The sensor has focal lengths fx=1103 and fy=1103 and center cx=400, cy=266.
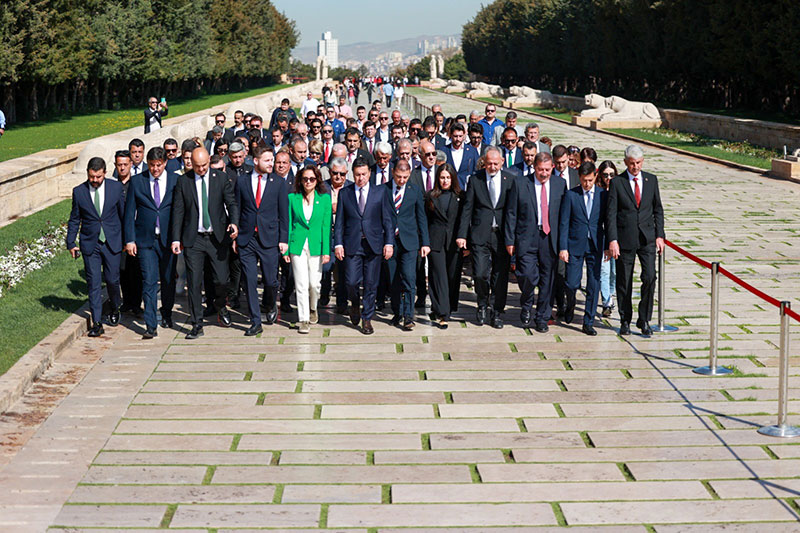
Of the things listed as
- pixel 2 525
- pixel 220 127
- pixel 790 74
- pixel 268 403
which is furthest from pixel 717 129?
pixel 2 525

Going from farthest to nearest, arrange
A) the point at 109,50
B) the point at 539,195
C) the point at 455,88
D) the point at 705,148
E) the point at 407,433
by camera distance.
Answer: the point at 455,88 < the point at 109,50 < the point at 705,148 < the point at 539,195 < the point at 407,433

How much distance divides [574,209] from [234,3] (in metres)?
75.0

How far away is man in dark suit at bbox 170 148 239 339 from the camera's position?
10.6 meters

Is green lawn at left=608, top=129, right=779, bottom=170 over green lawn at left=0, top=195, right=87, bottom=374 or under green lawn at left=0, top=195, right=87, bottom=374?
over

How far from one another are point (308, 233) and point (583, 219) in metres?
2.73

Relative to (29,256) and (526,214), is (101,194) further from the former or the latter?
(526,214)

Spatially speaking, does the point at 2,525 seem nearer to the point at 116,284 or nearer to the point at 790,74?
the point at 116,284

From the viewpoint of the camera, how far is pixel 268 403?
27.7ft

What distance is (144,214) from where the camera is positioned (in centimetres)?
1079

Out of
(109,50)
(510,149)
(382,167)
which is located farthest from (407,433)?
(109,50)

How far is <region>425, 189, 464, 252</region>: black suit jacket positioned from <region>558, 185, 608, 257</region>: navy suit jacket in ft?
3.52

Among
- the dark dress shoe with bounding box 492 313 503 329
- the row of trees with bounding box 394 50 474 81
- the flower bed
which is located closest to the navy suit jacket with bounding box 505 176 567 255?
the dark dress shoe with bounding box 492 313 503 329

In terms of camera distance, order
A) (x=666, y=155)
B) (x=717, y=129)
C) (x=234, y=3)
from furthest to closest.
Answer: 1. (x=234, y=3)
2. (x=717, y=129)
3. (x=666, y=155)

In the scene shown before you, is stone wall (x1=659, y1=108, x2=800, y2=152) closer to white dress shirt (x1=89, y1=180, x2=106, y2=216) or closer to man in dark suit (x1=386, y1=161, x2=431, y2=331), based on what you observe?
man in dark suit (x1=386, y1=161, x2=431, y2=331)
